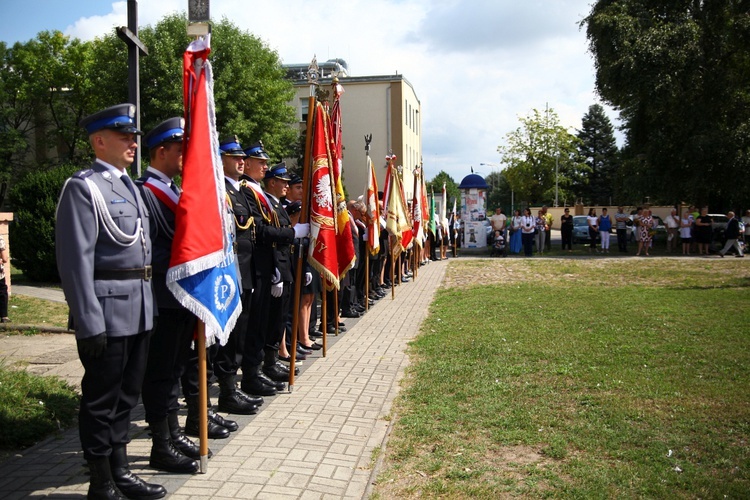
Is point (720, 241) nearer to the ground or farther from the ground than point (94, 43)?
nearer to the ground

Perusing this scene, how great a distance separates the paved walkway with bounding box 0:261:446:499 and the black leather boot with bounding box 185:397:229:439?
0.23 ft

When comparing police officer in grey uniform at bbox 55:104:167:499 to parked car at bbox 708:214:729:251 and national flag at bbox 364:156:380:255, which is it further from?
parked car at bbox 708:214:729:251

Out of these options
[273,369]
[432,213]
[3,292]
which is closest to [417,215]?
[432,213]

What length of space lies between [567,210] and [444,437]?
987 inches

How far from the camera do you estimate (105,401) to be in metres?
4.08

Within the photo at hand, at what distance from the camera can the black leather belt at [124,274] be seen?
13.5ft

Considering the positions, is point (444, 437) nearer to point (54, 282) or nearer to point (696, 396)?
point (696, 396)

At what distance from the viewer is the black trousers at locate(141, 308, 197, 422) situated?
4.75m

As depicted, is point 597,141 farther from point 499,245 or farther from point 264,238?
point 264,238

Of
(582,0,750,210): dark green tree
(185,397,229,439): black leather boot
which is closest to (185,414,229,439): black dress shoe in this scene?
(185,397,229,439): black leather boot

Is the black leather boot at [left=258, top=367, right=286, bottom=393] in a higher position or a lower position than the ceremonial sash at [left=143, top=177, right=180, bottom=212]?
lower

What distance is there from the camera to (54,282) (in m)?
16.1

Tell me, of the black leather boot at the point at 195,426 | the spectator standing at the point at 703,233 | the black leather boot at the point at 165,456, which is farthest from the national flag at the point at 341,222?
the spectator standing at the point at 703,233

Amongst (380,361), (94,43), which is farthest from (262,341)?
(94,43)
